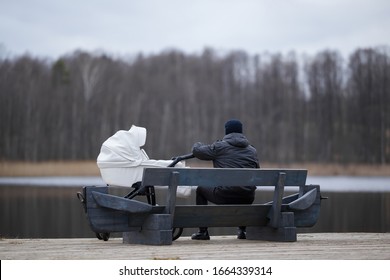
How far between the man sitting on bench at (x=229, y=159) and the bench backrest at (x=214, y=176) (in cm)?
28

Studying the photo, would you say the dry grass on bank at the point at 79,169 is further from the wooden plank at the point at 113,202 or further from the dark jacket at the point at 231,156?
the wooden plank at the point at 113,202

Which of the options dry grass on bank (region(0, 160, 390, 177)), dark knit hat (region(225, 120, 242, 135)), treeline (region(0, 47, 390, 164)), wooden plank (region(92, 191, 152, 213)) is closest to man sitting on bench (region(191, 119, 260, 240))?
dark knit hat (region(225, 120, 242, 135))

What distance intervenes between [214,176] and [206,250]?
2.11ft

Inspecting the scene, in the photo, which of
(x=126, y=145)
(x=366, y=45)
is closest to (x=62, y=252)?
(x=126, y=145)

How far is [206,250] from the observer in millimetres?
5980

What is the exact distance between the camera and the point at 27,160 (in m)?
40.1

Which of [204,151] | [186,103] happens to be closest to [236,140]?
[204,151]

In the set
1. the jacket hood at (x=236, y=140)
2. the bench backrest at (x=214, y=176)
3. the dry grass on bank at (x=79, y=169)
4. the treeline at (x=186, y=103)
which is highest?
the treeline at (x=186, y=103)

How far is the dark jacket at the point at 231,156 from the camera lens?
676cm

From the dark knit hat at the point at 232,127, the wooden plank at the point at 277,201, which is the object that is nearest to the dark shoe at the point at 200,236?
the wooden plank at the point at 277,201

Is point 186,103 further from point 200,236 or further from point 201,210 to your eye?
point 201,210

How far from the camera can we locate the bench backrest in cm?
621

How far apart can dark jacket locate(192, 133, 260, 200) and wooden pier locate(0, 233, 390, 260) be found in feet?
1.33
